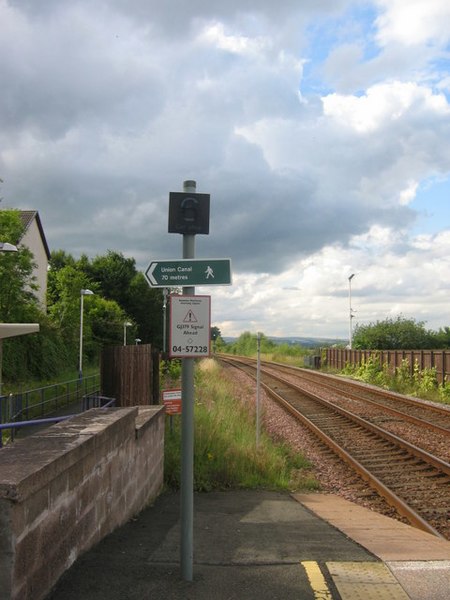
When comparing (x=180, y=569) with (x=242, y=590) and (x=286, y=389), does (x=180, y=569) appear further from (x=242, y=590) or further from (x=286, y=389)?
(x=286, y=389)

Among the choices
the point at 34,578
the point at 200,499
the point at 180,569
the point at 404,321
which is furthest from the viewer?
the point at 404,321

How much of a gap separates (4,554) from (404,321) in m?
51.1

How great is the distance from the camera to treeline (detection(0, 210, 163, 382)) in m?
25.2

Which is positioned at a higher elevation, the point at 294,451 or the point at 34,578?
the point at 34,578

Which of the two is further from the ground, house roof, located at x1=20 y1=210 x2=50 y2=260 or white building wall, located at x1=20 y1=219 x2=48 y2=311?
house roof, located at x1=20 y1=210 x2=50 y2=260

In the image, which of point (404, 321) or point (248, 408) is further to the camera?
point (404, 321)

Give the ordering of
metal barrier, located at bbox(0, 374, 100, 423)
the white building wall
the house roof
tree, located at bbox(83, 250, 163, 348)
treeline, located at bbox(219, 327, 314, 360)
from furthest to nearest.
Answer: treeline, located at bbox(219, 327, 314, 360), tree, located at bbox(83, 250, 163, 348), the white building wall, the house roof, metal barrier, located at bbox(0, 374, 100, 423)

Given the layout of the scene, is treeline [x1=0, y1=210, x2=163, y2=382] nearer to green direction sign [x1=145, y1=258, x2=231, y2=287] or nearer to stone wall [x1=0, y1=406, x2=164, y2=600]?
stone wall [x1=0, y1=406, x2=164, y2=600]

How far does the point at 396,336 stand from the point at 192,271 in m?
47.8

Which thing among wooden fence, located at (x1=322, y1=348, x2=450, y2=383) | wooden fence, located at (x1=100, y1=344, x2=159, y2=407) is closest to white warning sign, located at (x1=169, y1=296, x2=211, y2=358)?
wooden fence, located at (x1=100, y1=344, x2=159, y2=407)

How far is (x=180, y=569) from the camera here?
4.48 m

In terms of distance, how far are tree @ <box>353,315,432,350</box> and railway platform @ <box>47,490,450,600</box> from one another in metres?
44.3

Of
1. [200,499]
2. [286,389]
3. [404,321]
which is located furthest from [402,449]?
[404,321]

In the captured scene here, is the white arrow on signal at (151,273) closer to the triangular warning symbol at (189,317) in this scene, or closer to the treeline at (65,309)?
the triangular warning symbol at (189,317)
